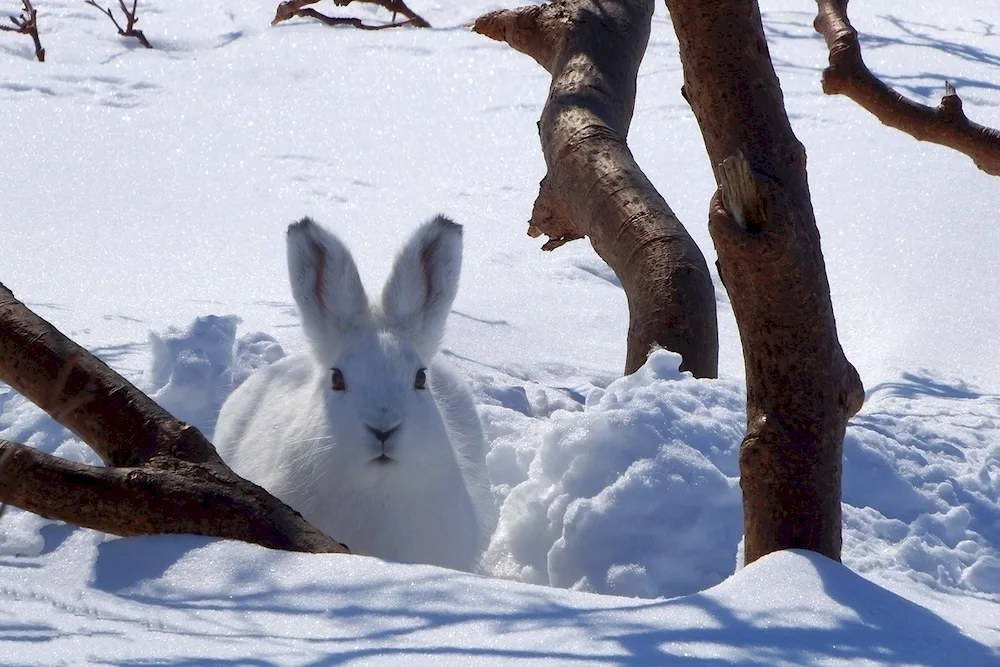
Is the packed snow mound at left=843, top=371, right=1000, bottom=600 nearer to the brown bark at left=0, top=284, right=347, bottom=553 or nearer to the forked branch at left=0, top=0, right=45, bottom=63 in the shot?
the brown bark at left=0, top=284, right=347, bottom=553

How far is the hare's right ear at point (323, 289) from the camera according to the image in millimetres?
3930

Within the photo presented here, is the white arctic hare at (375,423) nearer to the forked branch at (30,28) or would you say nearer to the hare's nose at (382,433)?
the hare's nose at (382,433)

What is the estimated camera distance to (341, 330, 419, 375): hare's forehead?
3.71 m

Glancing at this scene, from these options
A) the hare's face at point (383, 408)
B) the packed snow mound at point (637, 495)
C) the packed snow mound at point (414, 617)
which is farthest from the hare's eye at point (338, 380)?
the packed snow mound at point (414, 617)

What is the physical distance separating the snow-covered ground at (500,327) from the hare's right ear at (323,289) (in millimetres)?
804

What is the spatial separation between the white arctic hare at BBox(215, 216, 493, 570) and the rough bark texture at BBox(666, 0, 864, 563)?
1.17 metres

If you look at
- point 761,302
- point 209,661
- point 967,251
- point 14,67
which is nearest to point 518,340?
point 967,251

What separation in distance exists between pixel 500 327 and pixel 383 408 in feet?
10.1

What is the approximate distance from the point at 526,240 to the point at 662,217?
335cm

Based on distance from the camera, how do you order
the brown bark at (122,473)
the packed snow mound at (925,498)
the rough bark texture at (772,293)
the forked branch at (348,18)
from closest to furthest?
the rough bark texture at (772,293), the brown bark at (122,473), the packed snow mound at (925,498), the forked branch at (348,18)

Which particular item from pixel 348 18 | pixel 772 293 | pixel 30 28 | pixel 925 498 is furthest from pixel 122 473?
pixel 348 18

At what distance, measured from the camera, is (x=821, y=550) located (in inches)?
111

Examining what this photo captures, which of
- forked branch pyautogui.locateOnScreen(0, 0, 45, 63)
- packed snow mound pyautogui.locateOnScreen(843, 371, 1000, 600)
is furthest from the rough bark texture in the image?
forked branch pyautogui.locateOnScreen(0, 0, 45, 63)

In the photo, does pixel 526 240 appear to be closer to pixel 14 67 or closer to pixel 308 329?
pixel 308 329
